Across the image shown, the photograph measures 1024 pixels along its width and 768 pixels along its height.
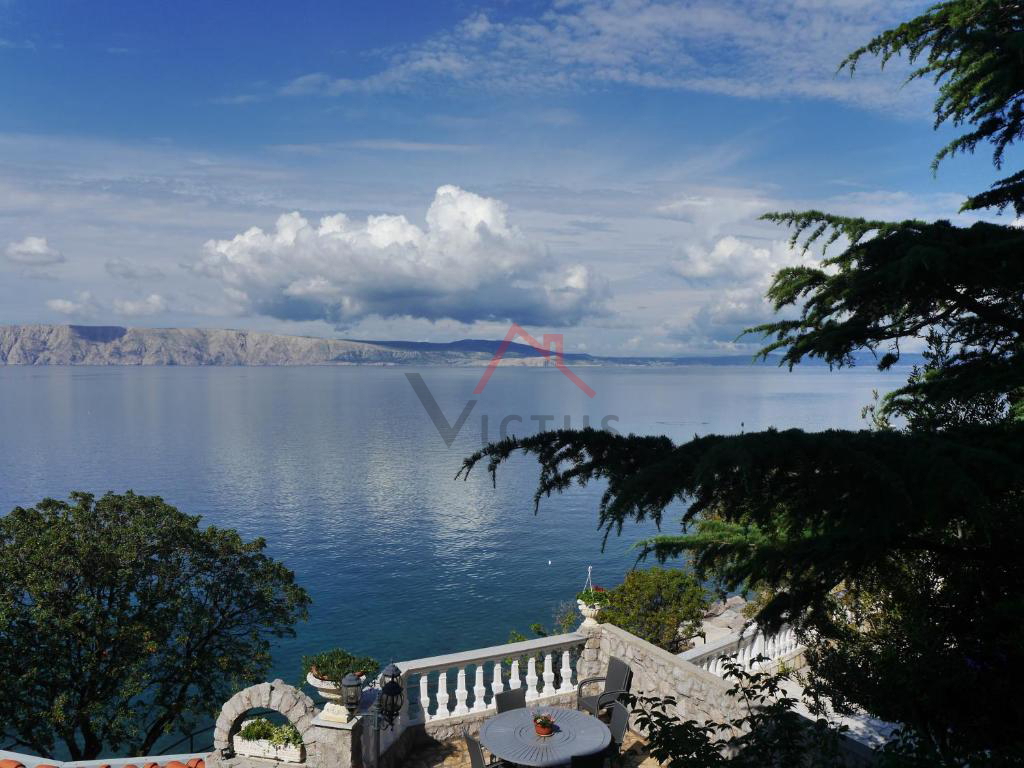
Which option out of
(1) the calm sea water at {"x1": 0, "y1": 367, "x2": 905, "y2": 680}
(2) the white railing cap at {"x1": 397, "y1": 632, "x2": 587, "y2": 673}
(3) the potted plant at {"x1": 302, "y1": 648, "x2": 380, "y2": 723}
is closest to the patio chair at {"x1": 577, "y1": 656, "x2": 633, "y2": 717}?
(2) the white railing cap at {"x1": 397, "y1": 632, "x2": 587, "y2": 673}

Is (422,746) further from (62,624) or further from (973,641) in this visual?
(62,624)

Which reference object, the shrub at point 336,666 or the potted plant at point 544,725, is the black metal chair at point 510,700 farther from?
the shrub at point 336,666

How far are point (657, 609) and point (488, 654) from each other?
9650 millimetres

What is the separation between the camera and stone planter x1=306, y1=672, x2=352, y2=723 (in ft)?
21.7

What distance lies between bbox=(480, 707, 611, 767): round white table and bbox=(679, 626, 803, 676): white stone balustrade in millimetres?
1955

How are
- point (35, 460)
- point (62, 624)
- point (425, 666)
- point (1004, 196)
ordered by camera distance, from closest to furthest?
point (1004, 196) → point (425, 666) → point (62, 624) → point (35, 460)

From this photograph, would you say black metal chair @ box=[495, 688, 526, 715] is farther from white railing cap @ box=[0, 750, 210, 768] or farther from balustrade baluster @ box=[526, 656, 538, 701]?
white railing cap @ box=[0, 750, 210, 768]

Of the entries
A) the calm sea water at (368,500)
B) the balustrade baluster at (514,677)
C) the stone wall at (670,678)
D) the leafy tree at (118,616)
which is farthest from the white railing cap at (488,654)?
the calm sea water at (368,500)

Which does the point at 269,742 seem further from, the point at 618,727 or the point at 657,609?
the point at 657,609

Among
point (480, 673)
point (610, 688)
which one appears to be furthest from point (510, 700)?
point (610, 688)

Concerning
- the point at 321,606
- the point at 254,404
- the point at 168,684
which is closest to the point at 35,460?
the point at 321,606

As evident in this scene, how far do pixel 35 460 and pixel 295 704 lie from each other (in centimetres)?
6922

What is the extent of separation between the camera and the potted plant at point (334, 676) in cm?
666

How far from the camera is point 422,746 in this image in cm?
767
